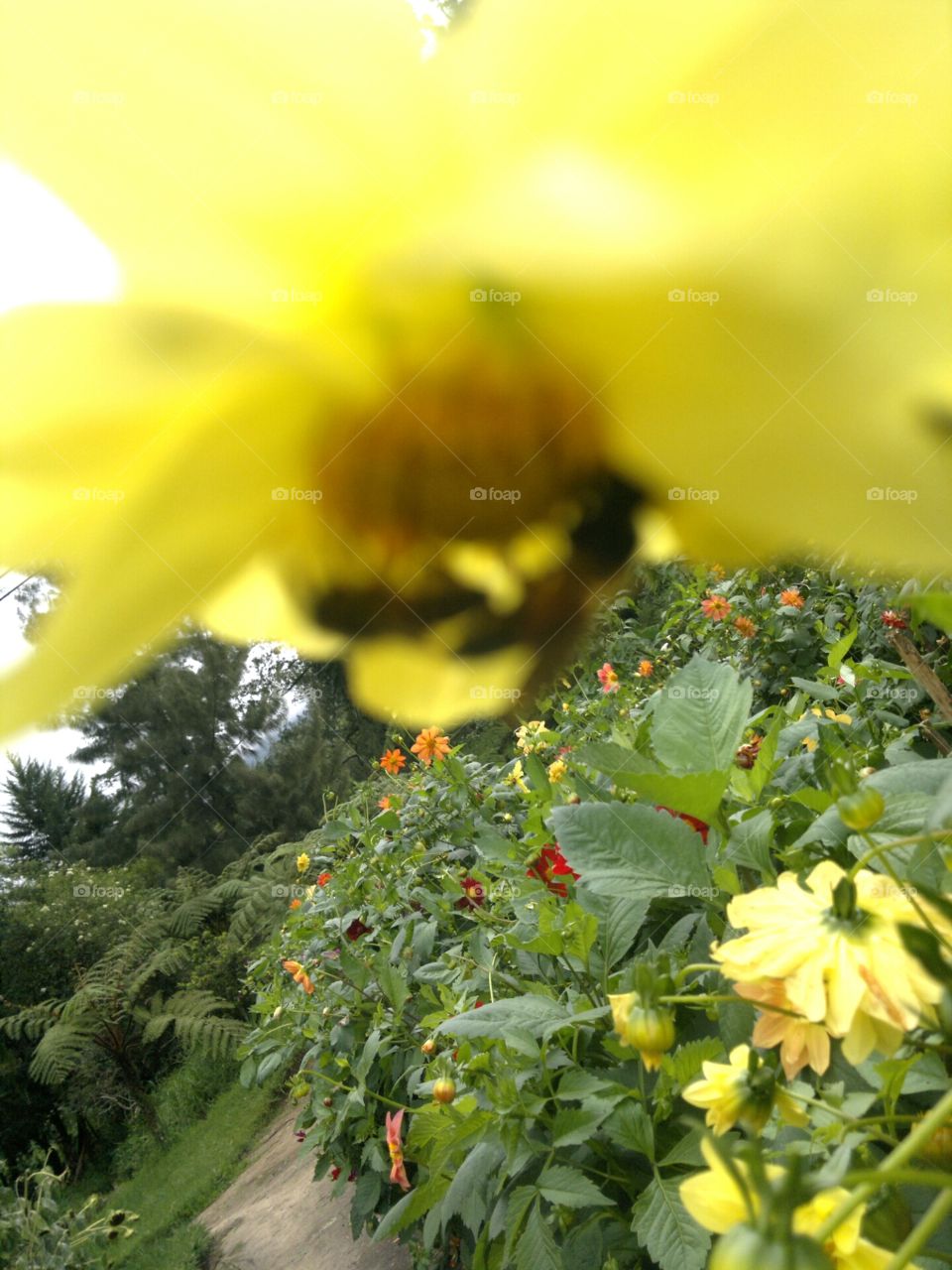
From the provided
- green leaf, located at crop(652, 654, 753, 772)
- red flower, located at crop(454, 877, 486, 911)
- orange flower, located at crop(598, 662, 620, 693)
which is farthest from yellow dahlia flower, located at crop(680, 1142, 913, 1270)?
orange flower, located at crop(598, 662, 620, 693)

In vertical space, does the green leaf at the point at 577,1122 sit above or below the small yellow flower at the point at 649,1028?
below

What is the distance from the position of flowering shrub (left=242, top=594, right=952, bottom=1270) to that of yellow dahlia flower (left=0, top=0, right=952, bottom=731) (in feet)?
0.27

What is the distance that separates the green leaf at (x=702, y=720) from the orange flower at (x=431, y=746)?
491 millimetres

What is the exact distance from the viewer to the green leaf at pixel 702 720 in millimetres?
194

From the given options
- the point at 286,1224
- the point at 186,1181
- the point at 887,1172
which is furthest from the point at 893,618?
the point at 186,1181

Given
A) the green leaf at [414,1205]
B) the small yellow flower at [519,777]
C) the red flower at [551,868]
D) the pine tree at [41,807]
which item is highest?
the pine tree at [41,807]

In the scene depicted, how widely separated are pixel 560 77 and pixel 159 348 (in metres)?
0.20

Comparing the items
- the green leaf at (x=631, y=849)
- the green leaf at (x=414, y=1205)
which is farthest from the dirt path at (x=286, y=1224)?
the green leaf at (x=631, y=849)

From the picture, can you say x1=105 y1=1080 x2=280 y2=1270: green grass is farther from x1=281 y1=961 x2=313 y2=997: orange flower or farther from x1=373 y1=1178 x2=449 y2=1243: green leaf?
x1=373 y1=1178 x2=449 y2=1243: green leaf

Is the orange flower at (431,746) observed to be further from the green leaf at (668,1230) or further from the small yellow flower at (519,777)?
the green leaf at (668,1230)

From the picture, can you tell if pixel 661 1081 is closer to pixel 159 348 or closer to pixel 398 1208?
pixel 398 1208

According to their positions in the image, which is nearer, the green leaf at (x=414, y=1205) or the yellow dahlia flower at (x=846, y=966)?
the yellow dahlia flower at (x=846, y=966)

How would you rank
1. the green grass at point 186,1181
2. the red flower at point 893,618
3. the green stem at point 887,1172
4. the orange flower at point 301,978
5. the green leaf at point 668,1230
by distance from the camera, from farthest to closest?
the green grass at point 186,1181 → the orange flower at point 301,978 → the red flower at point 893,618 → the green leaf at point 668,1230 → the green stem at point 887,1172

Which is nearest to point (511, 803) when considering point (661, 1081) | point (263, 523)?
point (263, 523)
